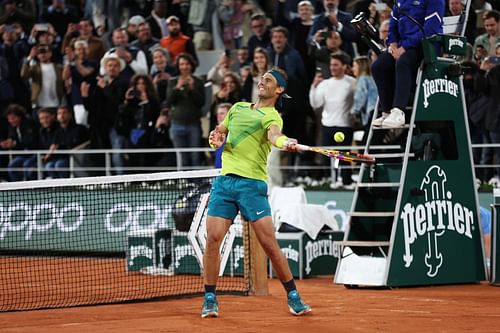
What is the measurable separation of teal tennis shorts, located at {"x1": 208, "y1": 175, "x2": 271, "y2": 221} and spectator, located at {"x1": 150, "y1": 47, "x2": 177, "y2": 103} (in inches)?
327

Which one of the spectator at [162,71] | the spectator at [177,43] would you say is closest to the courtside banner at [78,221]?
the spectator at [162,71]

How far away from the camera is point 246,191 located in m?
9.98

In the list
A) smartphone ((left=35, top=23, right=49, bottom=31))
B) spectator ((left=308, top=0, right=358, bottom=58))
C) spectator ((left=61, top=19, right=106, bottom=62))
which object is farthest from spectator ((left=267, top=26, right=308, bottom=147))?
smartphone ((left=35, top=23, right=49, bottom=31))

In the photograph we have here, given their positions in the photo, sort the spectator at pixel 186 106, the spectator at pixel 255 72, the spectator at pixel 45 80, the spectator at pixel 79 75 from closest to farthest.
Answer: the spectator at pixel 255 72 < the spectator at pixel 186 106 < the spectator at pixel 79 75 < the spectator at pixel 45 80

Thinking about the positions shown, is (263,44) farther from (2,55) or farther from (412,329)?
(412,329)

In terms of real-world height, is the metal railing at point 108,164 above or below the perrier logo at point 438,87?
below

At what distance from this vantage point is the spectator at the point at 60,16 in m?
21.6

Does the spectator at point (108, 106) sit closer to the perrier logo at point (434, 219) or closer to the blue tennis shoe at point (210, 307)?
the perrier logo at point (434, 219)

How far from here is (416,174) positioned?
1248 cm

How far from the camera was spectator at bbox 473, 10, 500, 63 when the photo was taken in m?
15.0

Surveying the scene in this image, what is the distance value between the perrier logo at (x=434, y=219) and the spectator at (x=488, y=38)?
326cm

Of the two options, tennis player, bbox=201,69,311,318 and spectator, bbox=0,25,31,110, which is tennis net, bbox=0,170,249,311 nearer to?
tennis player, bbox=201,69,311,318

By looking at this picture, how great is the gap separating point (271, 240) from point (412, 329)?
65.9 inches

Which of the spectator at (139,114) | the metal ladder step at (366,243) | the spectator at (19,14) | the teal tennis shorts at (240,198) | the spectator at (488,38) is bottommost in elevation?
the metal ladder step at (366,243)
